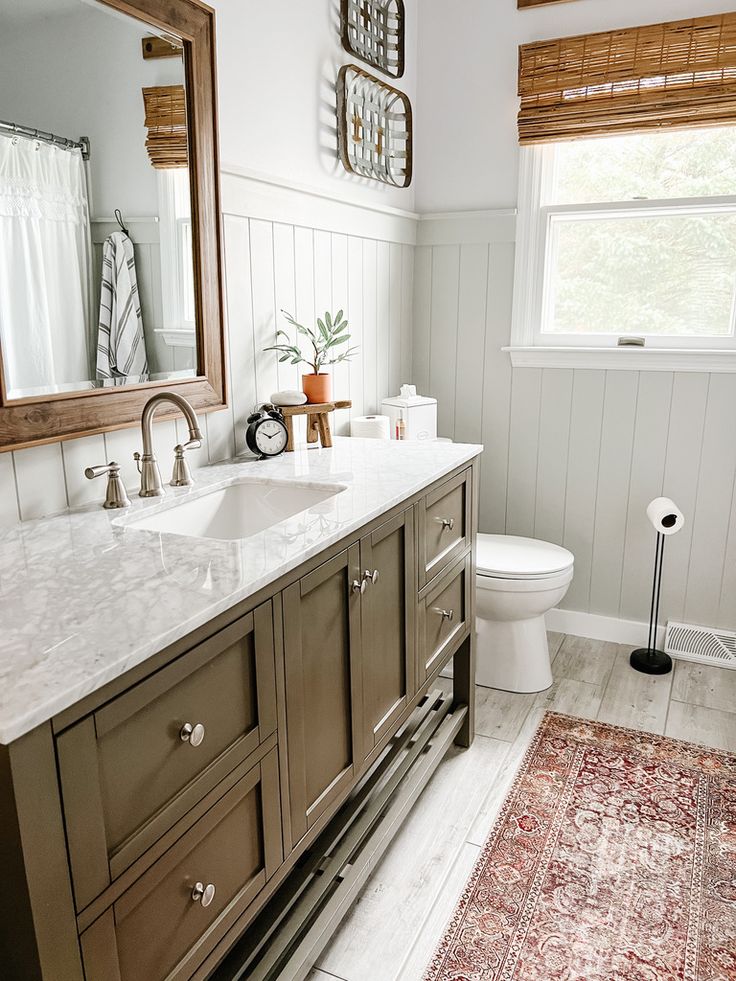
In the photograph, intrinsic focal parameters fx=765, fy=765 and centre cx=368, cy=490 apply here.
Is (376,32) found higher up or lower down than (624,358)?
higher up

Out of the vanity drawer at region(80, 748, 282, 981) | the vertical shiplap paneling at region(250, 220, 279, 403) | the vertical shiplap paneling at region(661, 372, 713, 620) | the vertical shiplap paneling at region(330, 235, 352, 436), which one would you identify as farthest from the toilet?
the vanity drawer at region(80, 748, 282, 981)

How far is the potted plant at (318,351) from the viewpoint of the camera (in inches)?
86.7

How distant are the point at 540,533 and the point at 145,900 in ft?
7.80

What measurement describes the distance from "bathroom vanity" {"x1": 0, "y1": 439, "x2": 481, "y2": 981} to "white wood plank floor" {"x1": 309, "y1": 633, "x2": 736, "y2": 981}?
175 mm

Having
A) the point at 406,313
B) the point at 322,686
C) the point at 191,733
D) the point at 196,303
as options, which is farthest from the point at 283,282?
the point at 191,733

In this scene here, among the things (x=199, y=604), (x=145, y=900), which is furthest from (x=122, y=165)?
(x=145, y=900)

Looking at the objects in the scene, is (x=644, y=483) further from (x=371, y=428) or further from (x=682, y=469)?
(x=371, y=428)

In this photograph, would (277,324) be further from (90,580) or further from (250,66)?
(90,580)

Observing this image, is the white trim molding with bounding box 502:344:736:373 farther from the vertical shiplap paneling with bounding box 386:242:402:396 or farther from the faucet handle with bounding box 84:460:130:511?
the faucet handle with bounding box 84:460:130:511

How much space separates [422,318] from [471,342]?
0.78 ft

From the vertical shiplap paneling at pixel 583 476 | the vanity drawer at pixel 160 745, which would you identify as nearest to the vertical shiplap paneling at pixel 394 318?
the vertical shiplap paneling at pixel 583 476

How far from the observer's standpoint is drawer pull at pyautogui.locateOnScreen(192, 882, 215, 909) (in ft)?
3.57

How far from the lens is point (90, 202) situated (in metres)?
1.51

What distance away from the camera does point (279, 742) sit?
1265mm
